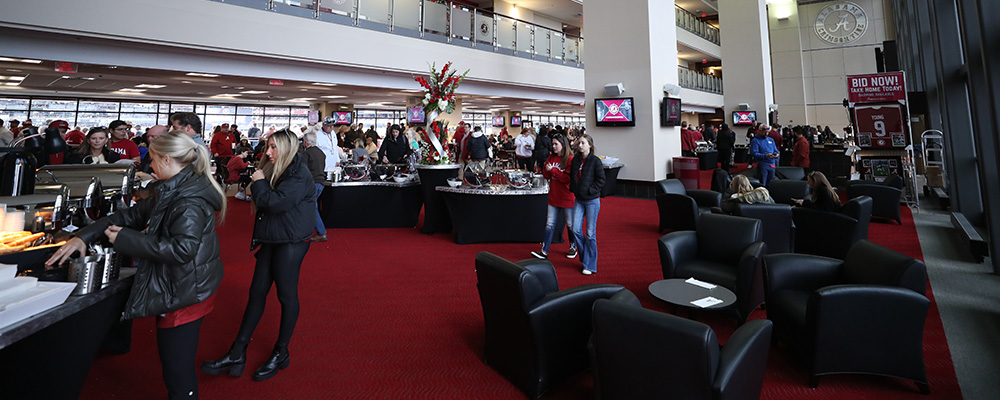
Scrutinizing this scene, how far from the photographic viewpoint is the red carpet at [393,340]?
2.50 meters

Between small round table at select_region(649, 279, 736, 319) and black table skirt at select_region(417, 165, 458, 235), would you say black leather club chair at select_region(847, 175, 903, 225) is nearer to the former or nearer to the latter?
small round table at select_region(649, 279, 736, 319)

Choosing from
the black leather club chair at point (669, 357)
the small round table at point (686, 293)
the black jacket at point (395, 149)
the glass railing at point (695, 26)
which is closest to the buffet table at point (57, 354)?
the black leather club chair at point (669, 357)

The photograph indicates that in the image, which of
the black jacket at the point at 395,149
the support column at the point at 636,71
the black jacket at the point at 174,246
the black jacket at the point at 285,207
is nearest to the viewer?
the black jacket at the point at 174,246

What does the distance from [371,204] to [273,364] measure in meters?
4.68

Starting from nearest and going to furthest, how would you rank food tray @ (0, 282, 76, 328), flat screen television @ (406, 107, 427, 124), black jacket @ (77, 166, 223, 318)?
1. food tray @ (0, 282, 76, 328)
2. black jacket @ (77, 166, 223, 318)
3. flat screen television @ (406, 107, 427, 124)

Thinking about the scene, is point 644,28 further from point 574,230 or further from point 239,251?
point 239,251

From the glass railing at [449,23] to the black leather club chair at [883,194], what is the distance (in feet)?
30.9

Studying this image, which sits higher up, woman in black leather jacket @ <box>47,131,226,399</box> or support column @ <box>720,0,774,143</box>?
support column @ <box>720,0,774,143</box>

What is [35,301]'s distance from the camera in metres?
1.42

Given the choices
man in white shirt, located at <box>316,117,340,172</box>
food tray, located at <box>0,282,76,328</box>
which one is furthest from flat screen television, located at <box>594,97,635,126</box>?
food tray, located at <box>0,282,76,328</box>

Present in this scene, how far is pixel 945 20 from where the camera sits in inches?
250

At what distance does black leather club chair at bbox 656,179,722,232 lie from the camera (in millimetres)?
5828

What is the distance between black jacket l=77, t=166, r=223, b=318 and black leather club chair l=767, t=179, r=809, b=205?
278 inches

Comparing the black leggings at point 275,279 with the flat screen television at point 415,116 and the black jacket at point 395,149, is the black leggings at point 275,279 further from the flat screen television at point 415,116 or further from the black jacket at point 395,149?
the flat screen television at point 415,116
